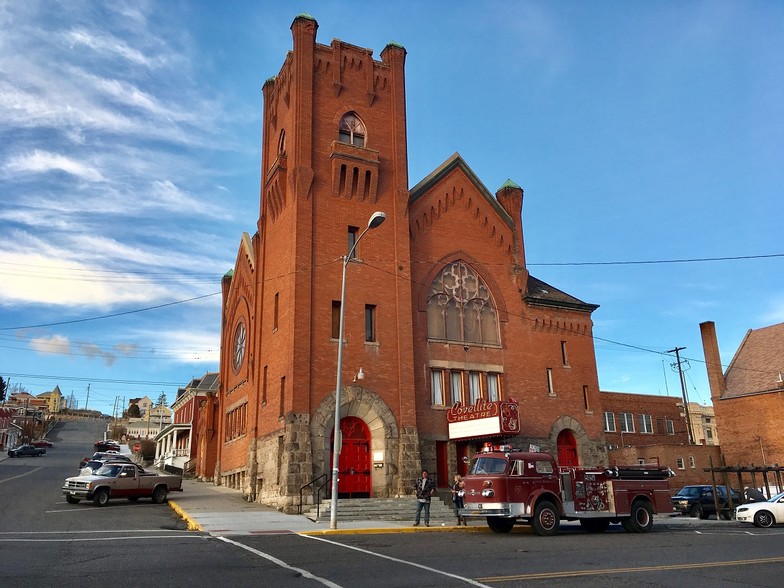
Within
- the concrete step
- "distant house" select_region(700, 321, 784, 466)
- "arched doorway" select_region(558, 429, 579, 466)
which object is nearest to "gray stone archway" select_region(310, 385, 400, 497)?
the concrete step

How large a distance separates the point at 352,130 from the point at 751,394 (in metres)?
36.6

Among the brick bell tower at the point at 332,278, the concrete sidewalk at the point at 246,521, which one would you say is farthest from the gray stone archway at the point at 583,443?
the concrete sidewalk at the point at 246,521

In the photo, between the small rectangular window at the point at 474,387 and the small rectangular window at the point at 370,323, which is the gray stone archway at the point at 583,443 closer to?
the small rectangular window at the point at 474,387

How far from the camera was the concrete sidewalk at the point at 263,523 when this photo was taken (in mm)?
18906

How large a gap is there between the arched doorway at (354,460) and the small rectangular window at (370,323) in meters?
3.73

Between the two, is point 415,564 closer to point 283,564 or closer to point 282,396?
point 283,564

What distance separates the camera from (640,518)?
2192cm

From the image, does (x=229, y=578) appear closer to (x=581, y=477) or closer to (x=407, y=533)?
(x=407, y=533)

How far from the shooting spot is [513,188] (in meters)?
37.2

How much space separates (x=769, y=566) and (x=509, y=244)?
24.9 metres

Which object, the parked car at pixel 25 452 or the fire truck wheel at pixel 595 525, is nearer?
the fire truck wheel at pixel 595 525

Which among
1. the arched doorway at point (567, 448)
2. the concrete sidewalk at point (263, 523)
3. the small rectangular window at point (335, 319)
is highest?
the small rectangular window at point (335, 319)

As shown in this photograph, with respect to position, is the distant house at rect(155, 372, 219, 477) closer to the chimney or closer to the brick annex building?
the brick annex building

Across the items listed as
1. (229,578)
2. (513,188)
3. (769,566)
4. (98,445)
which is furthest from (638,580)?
(98,445)
